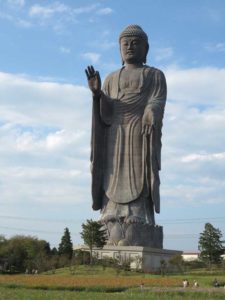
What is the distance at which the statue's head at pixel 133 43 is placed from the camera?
28.7 m

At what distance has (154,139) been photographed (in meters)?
27.0

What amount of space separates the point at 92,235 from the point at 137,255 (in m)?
2.24

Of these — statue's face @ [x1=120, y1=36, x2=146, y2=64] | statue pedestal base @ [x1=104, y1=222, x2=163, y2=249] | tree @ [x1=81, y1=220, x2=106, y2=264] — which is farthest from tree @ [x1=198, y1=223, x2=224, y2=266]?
statue's face @ [x1=120, y1=36, x2=146, y2=64]

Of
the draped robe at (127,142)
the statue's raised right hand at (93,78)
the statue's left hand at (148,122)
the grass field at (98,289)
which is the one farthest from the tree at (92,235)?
the statue's raised right hand at (93,78)

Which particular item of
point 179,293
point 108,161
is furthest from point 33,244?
point 179,293

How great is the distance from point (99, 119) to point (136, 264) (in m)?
7.07

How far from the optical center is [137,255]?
25516 mm

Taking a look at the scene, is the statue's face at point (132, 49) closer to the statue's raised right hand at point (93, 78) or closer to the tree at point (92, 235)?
the statue's raised right hand at point (93, 78)

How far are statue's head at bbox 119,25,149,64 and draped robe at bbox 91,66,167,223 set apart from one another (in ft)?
2.48

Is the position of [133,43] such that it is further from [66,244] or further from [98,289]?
[98,289]

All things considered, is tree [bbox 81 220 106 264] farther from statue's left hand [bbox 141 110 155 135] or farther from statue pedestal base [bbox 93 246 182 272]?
statue's left hand [bbox 141 110 155 135]

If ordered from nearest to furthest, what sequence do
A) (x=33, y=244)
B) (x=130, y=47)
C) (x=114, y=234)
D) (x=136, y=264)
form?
(x=136, y=264) < (x=114, y=234) < (x=130, y=47) < (x=33, y=244)

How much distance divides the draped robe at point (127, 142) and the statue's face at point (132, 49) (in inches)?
27.0

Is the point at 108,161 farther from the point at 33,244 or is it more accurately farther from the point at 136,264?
the point at 33,244
